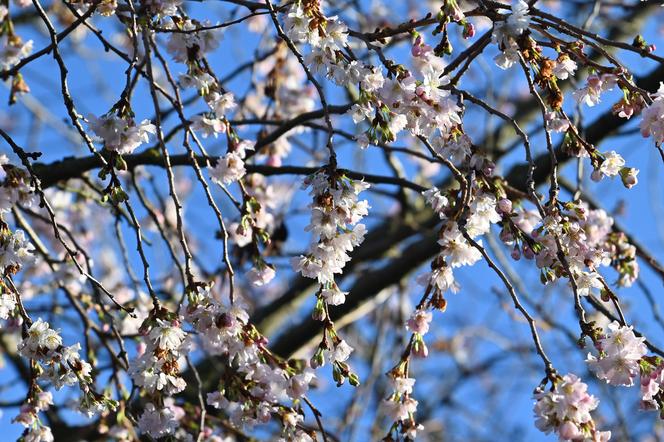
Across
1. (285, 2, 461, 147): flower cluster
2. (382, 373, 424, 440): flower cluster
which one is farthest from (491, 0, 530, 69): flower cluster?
(382, 373, 424, 440): flower cluster

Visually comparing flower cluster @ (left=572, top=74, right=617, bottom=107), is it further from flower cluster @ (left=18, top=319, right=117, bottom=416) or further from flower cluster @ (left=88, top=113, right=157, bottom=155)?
flower cluster @ (left=18, top=319, right=117, bottom=416)

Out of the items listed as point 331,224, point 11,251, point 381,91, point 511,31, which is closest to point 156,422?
point 11,251

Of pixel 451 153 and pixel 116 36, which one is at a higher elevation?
pixel 116 36

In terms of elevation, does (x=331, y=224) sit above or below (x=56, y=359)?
above

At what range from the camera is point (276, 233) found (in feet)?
10.8

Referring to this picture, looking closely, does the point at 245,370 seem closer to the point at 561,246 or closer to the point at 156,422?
the point at 156,422

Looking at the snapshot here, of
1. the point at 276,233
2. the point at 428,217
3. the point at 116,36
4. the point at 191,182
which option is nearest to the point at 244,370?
the point at 276,233

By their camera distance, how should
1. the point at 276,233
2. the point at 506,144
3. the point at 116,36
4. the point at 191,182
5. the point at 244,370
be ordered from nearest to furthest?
the point at 244,370
the point at 276,233
the point at 506,144
the point at 116,36
the point at 191,182

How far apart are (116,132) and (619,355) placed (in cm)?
109

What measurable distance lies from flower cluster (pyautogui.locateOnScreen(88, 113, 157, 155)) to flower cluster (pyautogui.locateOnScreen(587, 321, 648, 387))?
1.01m

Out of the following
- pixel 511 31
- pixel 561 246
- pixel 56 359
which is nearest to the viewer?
pixel 511 31

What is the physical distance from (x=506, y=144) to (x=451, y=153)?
7.98 ft

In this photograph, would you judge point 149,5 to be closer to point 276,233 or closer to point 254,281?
point 254,281

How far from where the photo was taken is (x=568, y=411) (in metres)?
1.59
